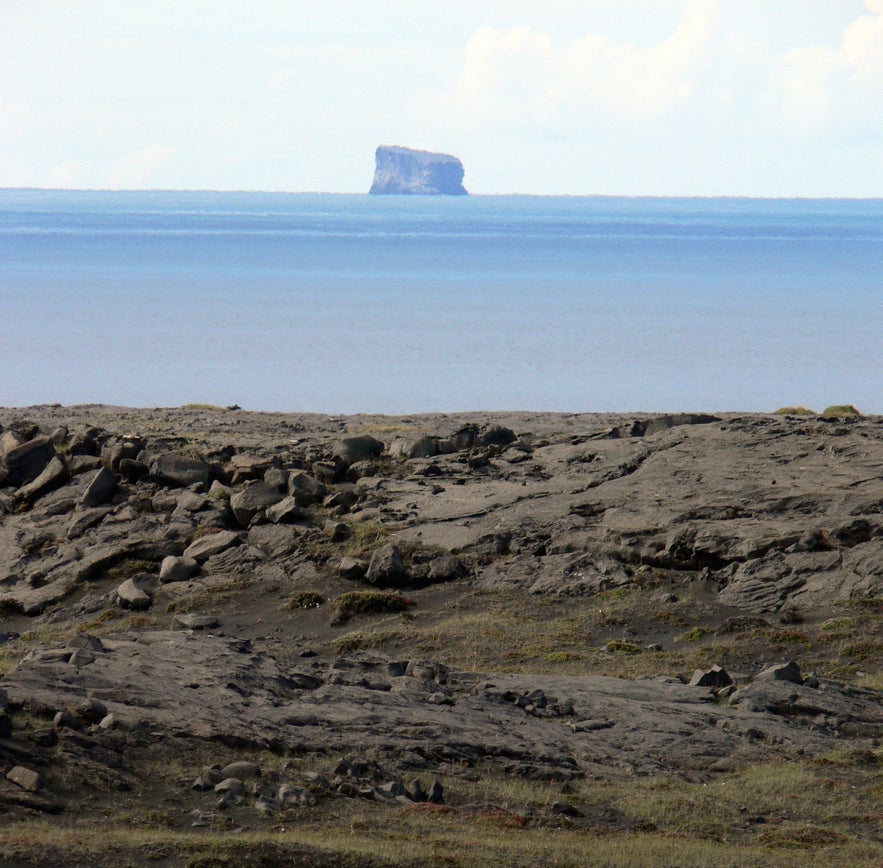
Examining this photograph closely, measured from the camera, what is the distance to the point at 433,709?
1427cm

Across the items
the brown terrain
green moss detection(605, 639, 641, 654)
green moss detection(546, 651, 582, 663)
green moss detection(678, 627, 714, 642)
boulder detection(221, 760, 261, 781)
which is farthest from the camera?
green moss detection(678, 627, 714, 642)

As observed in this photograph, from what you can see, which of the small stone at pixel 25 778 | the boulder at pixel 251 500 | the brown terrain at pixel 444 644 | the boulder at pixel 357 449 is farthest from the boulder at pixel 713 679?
the boulder at pixel 357 449

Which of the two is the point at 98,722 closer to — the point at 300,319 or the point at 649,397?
the point at 649,397

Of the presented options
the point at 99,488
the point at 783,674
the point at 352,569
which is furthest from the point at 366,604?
the point at 99,488

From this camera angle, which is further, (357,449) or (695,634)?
(357,449)

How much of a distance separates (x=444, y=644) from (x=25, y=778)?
8771 millimetres

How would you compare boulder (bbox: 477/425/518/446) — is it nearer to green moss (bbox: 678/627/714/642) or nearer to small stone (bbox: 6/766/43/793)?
green moss (bbox: 678/627/714/642)

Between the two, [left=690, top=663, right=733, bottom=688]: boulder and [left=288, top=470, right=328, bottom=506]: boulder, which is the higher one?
[left=288, top=470, right=328, bottom=506]: boulder

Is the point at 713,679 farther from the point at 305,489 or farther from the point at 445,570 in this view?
the point at 305,489

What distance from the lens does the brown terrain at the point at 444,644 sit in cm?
1115

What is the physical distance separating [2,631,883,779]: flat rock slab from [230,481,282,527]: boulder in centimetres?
751

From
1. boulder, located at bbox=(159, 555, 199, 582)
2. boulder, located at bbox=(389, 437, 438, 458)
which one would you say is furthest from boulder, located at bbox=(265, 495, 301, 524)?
boulder, located at bbox=(389, 437, 438, 458)

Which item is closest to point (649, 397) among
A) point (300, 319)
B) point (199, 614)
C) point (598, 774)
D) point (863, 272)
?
point (300, 319)

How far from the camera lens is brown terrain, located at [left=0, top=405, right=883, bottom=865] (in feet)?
36.6
